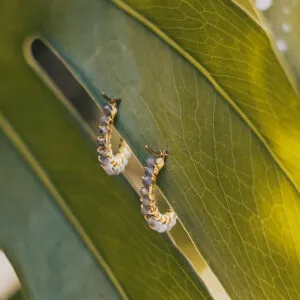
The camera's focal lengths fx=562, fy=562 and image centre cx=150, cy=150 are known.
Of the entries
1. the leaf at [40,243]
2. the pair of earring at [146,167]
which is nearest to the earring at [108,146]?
the pair of earring at [146,167]

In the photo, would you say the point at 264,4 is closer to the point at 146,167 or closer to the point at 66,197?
the point at 146,167

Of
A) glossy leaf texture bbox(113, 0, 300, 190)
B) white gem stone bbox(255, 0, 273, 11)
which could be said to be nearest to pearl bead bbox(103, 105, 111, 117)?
glossy leaf texture bbox(113, 0, 300, 190)

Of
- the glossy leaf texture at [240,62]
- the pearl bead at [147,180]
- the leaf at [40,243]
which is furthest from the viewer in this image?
the leaf at [40,243]

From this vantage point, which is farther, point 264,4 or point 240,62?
point 264,4

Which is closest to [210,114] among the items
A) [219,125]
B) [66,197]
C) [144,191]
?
[219,125]

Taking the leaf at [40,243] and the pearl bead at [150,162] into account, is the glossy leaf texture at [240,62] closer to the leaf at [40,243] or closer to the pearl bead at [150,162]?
the pearl bead at [150,162]

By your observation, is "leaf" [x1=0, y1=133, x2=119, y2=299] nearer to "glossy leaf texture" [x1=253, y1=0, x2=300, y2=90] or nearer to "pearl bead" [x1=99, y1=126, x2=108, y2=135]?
"pearl bead" [x1=99, y1=126, x2=108, y2=135]

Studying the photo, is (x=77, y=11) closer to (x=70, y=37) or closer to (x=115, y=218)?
(x=70, y=37)
